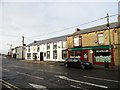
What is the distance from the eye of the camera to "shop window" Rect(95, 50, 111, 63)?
31.1 metres

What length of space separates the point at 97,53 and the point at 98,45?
1.49 m

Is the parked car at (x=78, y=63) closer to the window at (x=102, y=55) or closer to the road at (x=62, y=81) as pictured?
the window at (x=102, y=55)

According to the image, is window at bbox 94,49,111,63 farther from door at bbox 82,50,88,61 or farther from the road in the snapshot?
the road

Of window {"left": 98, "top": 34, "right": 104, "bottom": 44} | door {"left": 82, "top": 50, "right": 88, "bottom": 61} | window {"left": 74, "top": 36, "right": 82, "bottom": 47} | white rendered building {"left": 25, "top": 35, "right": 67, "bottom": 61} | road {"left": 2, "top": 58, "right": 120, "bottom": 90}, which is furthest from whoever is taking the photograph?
white rendered building {"left": 25, "top": 35, "right": 67, "bottom": 61}

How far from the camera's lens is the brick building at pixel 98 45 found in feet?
99.0

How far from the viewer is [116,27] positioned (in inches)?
1198

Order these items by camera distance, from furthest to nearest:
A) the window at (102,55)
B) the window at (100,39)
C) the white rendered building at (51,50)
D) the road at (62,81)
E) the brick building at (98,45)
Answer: the white rendered building at (51,50)
the window at (100,39)
the window at (102,55)
the brick building at (98,45)
the road at (62,81)

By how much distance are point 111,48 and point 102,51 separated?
2082 millimetres

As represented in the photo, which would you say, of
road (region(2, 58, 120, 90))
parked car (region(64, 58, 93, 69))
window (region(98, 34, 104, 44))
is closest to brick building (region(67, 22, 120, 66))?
window (region(98, 34, 104, 44))

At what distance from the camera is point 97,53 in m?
33.2

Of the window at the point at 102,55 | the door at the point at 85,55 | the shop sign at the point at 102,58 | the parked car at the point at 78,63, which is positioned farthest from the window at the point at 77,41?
the parked car at the point at 78,63

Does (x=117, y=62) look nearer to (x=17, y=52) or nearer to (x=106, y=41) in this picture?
(x=106, y=41)

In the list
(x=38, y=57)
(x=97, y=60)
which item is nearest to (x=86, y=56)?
(x=97, y=60)

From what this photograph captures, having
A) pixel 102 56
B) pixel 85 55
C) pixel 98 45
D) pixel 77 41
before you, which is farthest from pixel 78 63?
pixel 77 41
